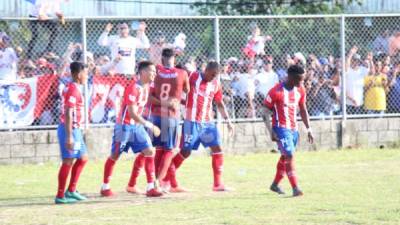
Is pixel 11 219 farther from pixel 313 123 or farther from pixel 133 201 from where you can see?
pixel 313 123

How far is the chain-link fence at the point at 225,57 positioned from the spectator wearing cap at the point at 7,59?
19mm

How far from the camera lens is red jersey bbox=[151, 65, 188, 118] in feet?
48.9

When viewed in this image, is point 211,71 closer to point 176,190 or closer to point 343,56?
point 176,190

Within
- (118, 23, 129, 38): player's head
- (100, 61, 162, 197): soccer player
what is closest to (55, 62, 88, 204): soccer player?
(100, 61, 162, 197): soccer player

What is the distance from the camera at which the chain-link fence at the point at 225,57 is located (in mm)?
18922

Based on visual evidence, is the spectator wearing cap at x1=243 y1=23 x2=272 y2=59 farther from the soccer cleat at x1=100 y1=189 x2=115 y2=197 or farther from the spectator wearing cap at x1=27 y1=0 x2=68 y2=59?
the soccer cleat at x1=100 y1=189 x2=115 y2=197

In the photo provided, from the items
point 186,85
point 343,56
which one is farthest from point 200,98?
point 343,56

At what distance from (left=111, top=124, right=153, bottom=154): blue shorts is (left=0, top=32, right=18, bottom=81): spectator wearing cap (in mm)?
5079

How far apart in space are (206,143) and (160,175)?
102 centimetres

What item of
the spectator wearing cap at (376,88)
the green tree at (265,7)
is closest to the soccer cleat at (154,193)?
the spectator wearing cap at (376,88)

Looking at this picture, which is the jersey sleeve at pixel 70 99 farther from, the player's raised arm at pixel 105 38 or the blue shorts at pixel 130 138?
the player's raised arm at pixel 105 38

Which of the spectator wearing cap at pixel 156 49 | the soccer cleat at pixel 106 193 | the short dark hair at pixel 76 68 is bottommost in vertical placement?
the soccer cleat at pixel 106 193

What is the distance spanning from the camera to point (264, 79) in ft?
67.3

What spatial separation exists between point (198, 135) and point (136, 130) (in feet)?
3.97
